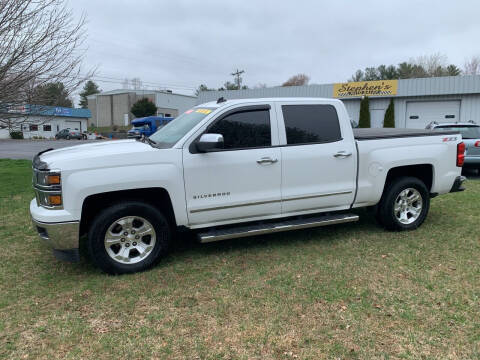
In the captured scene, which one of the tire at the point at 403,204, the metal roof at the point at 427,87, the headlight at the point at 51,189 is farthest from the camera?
the metal roof at the point at 427,87

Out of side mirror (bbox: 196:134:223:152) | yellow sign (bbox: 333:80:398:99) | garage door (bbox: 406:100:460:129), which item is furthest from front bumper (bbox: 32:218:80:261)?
yellow sign (bbox: 333:80:398:99)

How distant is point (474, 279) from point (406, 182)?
1.80 meters

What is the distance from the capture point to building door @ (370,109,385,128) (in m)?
26.7

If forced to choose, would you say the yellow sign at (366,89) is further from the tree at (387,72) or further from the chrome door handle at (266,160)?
the tree at (387,72)

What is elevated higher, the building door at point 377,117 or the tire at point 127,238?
the building door at point 377,117

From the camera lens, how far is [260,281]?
13.7 feet

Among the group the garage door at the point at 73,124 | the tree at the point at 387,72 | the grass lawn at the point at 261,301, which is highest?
the tree at the point at 387,72

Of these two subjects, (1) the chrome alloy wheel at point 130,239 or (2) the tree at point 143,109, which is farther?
(2) the tree at point 143,109

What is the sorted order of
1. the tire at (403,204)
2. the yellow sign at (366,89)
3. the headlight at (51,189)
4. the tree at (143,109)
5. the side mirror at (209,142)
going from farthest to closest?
the tree at (143,109) → the yellow sign at (366,89) → the tire at (403,204) → the side mirror at (209,142) → the headlight at (51,189)

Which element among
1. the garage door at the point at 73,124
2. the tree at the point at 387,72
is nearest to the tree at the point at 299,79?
the tree at the point at 387,72

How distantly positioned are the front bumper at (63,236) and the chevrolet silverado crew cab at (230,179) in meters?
0.01

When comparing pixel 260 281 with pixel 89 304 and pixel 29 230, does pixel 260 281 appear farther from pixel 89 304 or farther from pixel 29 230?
pixel 29 230

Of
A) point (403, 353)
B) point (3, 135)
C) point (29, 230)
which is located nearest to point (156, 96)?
point (3, 135)

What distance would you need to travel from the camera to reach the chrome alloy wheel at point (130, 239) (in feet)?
14.0
